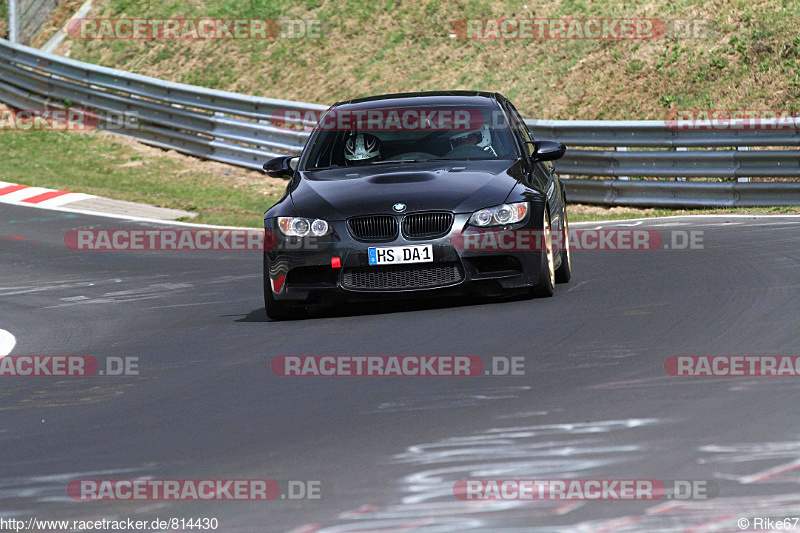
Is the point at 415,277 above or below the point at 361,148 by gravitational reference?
below

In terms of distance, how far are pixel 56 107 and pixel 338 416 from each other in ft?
68.5

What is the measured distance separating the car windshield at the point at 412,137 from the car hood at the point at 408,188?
257mm

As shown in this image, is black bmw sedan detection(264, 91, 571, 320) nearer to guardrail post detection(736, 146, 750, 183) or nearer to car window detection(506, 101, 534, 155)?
car window detection(506, 101, 534, 155)

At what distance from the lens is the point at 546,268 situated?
879 cm

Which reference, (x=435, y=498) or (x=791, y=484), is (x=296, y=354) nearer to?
(x=435, y=498)

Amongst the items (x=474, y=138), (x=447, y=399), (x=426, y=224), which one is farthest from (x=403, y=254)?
(x=447, y=399)

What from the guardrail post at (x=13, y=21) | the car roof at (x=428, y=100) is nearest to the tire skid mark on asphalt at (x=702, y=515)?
the car roof at (x=428, y=100)

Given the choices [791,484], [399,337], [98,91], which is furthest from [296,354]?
[98,91]

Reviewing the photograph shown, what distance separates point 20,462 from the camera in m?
5.20

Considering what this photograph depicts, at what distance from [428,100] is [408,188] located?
1.78m

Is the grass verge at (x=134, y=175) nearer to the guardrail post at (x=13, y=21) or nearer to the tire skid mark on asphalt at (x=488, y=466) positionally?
the guardrail post at (x=13, y=21)

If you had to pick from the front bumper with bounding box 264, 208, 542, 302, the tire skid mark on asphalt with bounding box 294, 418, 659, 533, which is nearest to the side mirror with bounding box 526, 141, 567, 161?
the front bumper with bounding box 264, 208, 542, 302

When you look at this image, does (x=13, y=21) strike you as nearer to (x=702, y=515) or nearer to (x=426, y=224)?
(x=426, y=224)

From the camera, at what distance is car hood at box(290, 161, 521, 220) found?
857 centimetres
